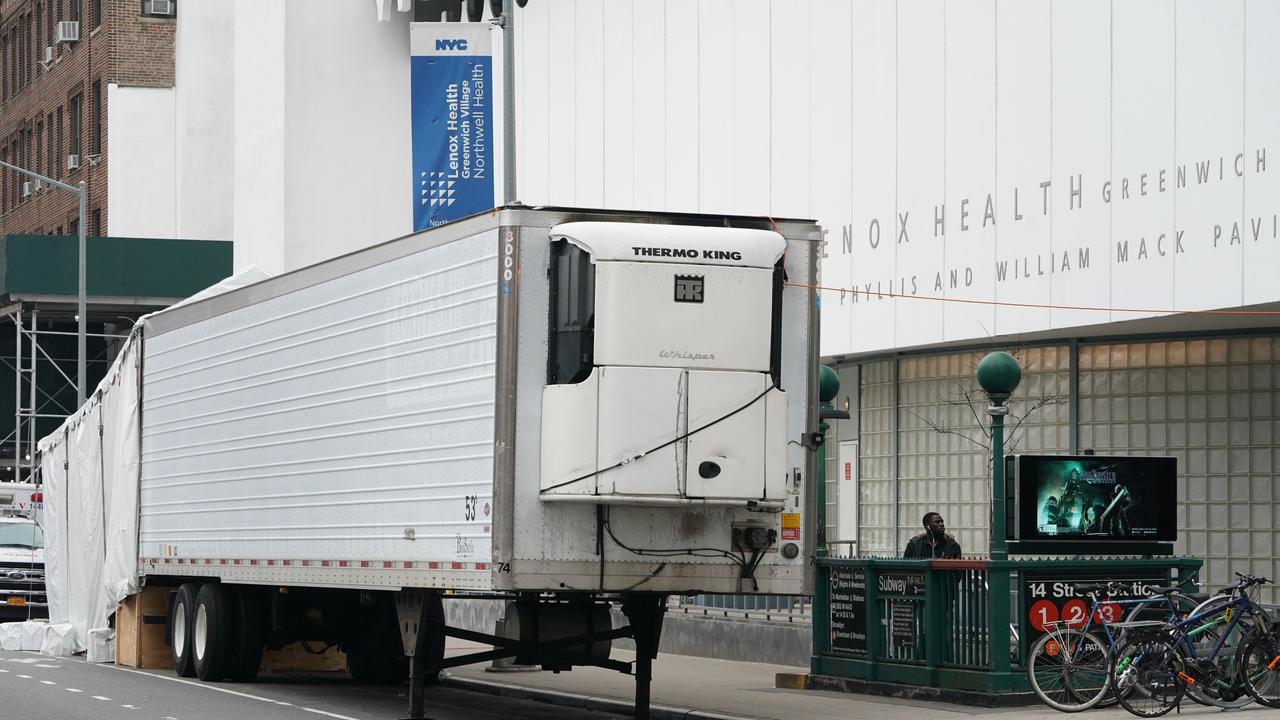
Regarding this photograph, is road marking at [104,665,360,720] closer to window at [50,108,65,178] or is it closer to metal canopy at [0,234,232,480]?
metal canopy at [0,234,232,480]

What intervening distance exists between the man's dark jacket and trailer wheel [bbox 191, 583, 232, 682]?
695 centimetres

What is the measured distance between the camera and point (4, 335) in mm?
57344

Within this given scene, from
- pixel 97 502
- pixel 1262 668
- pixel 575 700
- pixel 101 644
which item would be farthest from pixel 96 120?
pixel 1262 668

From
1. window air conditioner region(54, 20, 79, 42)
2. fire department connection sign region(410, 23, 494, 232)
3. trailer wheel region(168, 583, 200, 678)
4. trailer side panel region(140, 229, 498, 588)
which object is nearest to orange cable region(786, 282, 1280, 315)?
trailer side panel region(140, 229, 498, 588)

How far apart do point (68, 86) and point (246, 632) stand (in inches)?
1706

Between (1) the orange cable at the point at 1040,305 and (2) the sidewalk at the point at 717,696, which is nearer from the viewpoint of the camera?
(2) the sidewalk at the point at 717,696

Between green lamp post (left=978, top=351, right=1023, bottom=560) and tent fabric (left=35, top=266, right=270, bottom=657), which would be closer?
green lamp post (left=978, top=351, right=1023, bottom=560)

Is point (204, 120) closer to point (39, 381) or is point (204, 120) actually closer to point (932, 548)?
point (39, 381)

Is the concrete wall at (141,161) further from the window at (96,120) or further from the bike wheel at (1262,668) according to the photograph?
the bike wheel at (1262,668)

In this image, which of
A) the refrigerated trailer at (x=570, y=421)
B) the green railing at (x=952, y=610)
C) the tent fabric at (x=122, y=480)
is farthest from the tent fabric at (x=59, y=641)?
the green railing at (x=952, y=610)

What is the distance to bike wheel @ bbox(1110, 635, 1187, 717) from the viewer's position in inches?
586

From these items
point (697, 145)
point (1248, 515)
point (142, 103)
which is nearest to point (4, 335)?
point (142, 103)

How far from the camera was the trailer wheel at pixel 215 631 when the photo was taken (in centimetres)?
1991

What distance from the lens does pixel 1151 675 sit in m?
14.9
